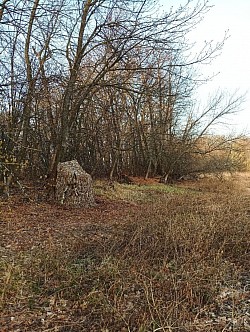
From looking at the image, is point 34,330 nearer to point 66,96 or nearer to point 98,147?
point 66,96

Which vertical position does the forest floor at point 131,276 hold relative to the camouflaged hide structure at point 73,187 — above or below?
below

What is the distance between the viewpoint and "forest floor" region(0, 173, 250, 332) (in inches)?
135

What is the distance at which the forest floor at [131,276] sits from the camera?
3.44 m

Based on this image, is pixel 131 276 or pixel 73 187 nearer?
pixel 131 276

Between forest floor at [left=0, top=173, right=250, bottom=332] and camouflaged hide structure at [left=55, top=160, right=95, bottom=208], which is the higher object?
camouflaged hide structure at [left=55, top=160, right=95, bottom=208]

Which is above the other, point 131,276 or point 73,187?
point 73,187

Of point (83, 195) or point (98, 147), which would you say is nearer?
point (83, 195)

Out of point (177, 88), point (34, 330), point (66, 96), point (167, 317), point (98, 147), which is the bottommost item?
point (34, 330)

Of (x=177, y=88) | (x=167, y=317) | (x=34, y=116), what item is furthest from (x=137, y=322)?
(x=177, y=88)

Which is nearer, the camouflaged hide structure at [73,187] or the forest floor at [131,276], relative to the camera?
the forest floor at [131,276]

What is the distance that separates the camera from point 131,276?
4.25 m

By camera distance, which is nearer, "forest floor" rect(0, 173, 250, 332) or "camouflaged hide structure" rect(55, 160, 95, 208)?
"forest floor" rect(0, 173, 250, 332)

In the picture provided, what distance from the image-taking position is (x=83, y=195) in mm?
9859

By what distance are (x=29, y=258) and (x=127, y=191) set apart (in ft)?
28.2
